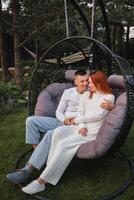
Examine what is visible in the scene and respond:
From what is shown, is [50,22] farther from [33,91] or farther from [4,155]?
[4,155]

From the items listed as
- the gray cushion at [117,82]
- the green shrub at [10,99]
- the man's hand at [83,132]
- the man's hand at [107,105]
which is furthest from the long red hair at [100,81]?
the green shrub at [10,99]

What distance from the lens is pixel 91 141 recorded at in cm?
409

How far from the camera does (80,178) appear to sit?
4266 mm

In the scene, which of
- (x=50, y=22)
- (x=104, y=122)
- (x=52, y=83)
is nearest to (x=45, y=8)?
(x=50, y=22)

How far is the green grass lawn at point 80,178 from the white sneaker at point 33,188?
0.24 ft

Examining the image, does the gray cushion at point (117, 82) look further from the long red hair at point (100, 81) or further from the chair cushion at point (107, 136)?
the chair cushion at point (107, 136)

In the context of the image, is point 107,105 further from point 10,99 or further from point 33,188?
point 10,99

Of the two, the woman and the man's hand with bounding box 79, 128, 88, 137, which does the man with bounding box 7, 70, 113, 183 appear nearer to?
the woman

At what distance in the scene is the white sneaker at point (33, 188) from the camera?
3873 mm

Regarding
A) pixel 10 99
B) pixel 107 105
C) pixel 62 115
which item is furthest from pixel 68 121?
pixel 10 99

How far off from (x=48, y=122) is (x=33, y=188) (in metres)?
0.87

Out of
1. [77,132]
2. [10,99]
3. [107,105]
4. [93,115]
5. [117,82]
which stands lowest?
[10,99]

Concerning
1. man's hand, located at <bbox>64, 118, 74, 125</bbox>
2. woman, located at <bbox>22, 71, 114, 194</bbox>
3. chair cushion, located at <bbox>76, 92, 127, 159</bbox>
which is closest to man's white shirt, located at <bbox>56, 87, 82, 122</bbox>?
man's hand, located at <bbox>64, 118, 74, 125</bbox>

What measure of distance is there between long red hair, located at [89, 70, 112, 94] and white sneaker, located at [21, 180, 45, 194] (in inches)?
43.1
